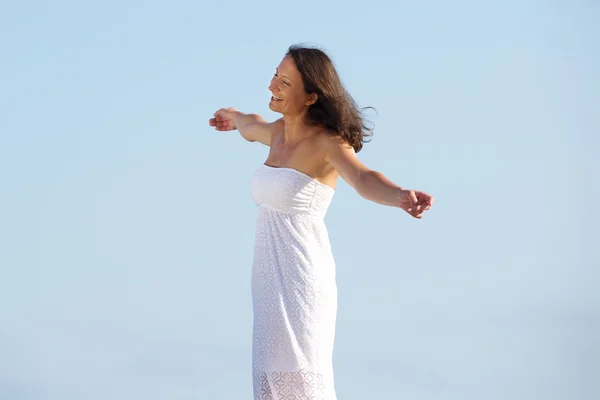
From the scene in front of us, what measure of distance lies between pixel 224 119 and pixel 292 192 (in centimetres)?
135

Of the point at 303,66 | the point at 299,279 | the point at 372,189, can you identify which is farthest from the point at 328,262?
the point at 303,66

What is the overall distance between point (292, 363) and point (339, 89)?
3.67ft

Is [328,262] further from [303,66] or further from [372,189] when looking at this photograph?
[303,66]

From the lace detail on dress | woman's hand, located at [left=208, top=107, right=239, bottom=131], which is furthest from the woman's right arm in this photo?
the lace detail on dress

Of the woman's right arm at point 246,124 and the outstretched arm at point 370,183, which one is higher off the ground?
the woman's right arm at point 246,124

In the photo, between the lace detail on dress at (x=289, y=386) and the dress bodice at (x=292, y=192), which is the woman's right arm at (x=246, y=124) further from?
the lace detail on dress at (x=289, y=386)

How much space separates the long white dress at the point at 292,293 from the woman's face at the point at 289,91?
0.88 feet

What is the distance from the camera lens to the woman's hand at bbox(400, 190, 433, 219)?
434cm

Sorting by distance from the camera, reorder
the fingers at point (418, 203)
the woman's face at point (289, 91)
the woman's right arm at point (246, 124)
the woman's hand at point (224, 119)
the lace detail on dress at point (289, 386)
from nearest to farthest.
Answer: the fingers at point (418, 203) < the lace detail on dress at point (289, 386) < the woman's face at point (289, 91) < the woman's right arm at point (246, 124) < the woman's hand at point (224, 119)

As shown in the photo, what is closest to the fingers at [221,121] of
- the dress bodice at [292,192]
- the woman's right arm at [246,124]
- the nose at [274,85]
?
the woman's right arm at [246,124]

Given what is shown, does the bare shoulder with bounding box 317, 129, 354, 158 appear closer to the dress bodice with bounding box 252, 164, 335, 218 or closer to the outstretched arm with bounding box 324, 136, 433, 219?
the outstretched arm with bounding box 324, 136, 433, 219

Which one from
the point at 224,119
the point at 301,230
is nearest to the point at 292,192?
the point at 301,230

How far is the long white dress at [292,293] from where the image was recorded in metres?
4.88

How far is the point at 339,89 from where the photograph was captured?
5.04 meters
